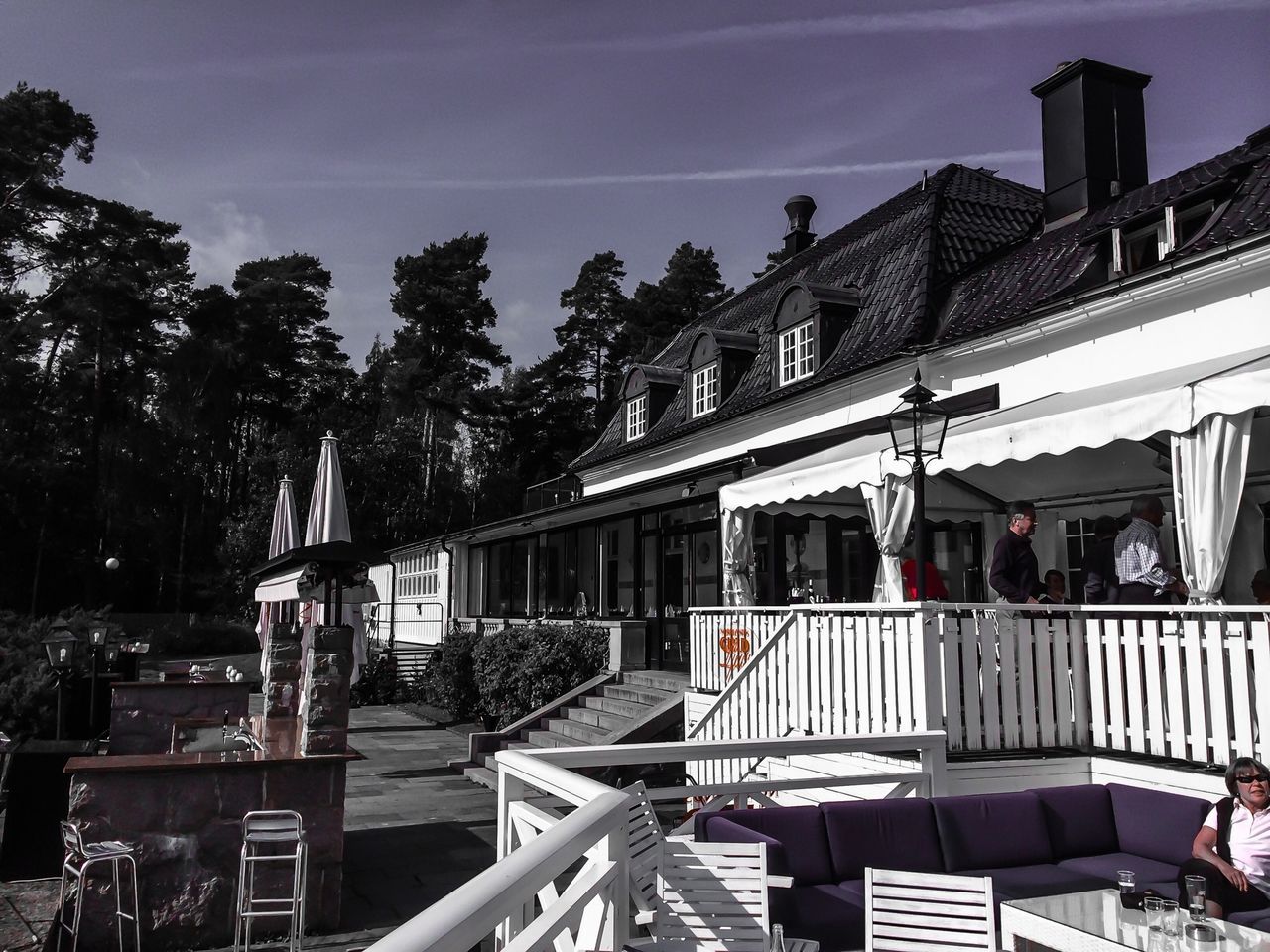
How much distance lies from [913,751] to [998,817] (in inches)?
66.7

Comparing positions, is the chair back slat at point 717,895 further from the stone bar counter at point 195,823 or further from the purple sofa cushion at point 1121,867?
the stone bar counter at point 195,823

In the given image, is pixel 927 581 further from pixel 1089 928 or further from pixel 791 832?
pixel 1089 928

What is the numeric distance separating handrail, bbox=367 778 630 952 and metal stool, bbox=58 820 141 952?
4623mm

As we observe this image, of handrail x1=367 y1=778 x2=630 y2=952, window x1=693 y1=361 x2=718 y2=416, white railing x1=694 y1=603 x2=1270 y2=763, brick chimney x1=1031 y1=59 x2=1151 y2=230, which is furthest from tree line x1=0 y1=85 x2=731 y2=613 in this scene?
handrail x1=367 y1=778 x2=630 y2=952

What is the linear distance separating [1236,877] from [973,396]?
8014 mm

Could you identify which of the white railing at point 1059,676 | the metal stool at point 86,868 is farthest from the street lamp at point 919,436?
the metal stool at point 86,868

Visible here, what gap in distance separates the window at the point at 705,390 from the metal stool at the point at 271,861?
1477 centimetres

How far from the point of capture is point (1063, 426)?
7.18 meters

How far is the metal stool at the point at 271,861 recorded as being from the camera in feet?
20.7

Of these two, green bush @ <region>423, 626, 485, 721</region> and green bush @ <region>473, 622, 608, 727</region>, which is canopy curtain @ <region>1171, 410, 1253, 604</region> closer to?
green bush @ <region>473, 622, 608, 727</region>

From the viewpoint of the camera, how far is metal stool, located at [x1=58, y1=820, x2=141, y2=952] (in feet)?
20.5

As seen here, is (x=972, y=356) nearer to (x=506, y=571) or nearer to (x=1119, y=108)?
(x=1119, y=108)

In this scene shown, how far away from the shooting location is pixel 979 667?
7.54 m

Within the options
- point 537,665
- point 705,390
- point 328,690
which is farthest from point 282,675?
point 705,390
